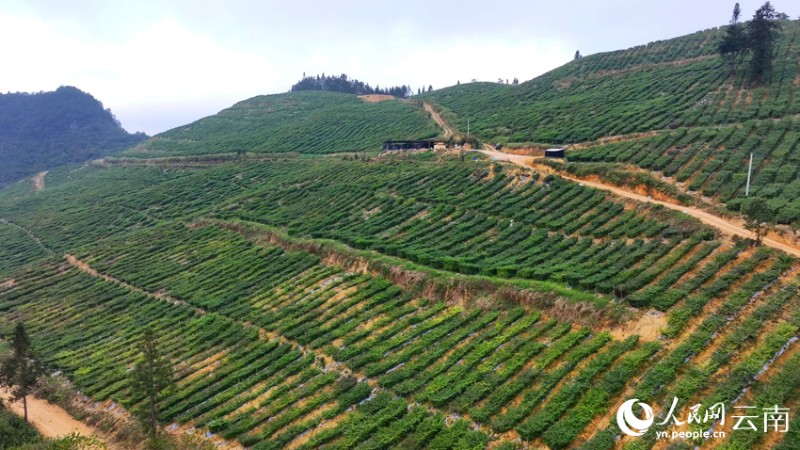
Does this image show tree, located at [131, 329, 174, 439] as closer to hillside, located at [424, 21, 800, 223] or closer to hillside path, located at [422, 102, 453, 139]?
hillside, located at [424, 21, 800, 223]

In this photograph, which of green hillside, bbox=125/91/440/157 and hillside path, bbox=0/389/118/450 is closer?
hillside path, bbox=0/389/118/450

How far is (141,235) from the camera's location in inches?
2019

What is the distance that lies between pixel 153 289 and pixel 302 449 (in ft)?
80.0

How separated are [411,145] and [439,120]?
78.3 ft

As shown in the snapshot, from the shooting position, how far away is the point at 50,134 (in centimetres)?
17188

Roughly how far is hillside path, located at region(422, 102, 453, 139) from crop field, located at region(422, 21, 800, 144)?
6.12ft

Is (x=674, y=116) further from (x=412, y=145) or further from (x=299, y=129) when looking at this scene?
(x=299, y=129)

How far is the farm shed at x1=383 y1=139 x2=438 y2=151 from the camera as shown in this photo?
2314 inches

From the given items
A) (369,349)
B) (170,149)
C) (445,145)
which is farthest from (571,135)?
(170,149)

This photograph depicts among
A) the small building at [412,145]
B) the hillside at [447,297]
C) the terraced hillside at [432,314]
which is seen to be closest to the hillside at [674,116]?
the hillside at [447,297]

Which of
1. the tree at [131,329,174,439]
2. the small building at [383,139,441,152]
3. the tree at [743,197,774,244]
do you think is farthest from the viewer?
the small building at [383,139,441,152]

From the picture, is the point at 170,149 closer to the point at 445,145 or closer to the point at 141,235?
the point at 141,235
